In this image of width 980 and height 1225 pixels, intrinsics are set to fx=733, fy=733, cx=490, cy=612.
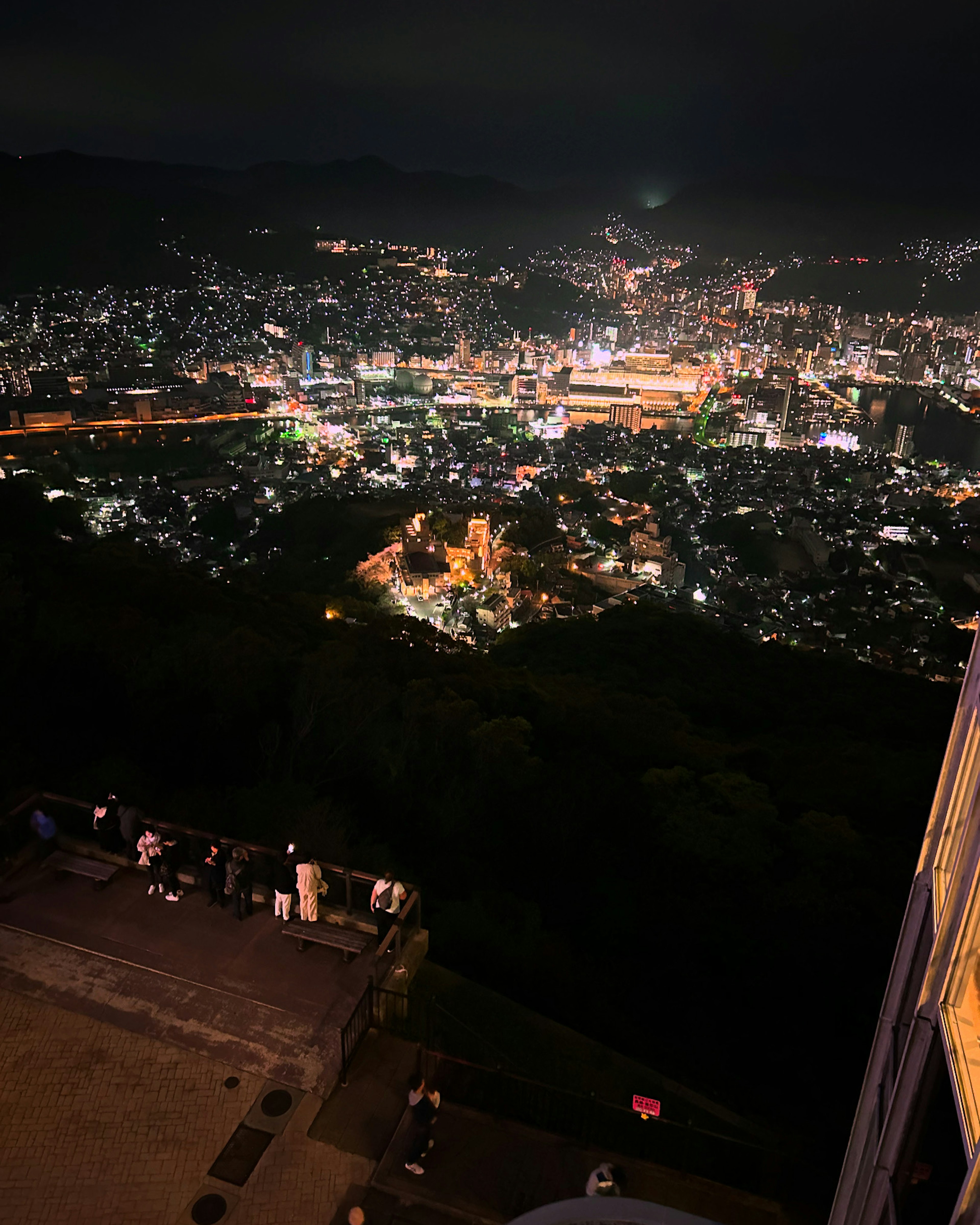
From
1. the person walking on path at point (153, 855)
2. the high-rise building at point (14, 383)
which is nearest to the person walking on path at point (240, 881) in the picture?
the person walking on path at point (153, 855)

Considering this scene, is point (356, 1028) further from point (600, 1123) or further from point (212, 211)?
point (212, 211)

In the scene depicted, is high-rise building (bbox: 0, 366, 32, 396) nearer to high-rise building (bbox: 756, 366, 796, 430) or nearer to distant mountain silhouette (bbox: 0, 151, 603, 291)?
distant mountain silhouette (bbox: 0, 151, 603, 291)

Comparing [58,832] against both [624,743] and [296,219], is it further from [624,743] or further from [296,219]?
[296,219]

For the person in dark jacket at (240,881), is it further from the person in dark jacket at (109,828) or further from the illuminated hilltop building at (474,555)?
the illuminated hilltop building at (474,555)

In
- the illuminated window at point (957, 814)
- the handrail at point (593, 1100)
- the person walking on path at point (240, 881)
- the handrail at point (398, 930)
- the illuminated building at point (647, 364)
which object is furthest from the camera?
the illuminated building at point (647, 364)

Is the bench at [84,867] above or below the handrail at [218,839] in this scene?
below
